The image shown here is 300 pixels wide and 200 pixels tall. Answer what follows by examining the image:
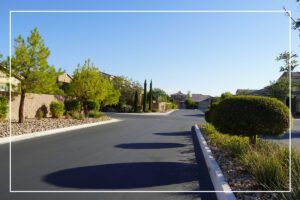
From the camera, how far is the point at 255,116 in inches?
413

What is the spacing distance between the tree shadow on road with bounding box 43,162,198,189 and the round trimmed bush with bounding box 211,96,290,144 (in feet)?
6.55

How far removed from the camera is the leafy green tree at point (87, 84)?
3167cm

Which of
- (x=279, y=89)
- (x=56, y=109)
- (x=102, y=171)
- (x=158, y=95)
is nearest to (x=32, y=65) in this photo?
(x=56, y=109)

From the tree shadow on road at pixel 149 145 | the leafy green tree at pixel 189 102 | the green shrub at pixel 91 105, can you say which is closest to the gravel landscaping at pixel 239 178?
the tree shadow on road at pixel 149 145

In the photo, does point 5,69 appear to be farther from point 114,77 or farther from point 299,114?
point 299,114

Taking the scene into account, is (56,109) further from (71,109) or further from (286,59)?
(286,59)

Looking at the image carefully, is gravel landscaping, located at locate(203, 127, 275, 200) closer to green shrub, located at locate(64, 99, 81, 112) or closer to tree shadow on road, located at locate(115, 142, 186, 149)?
tree shadow on road, located at locate(115, 142, 186, 149)

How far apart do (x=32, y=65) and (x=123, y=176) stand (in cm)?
1577

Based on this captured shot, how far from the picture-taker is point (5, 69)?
22.5 metres

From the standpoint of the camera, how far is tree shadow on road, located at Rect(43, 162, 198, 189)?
24.2 feet

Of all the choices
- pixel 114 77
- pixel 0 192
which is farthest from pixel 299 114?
pixel 0 192

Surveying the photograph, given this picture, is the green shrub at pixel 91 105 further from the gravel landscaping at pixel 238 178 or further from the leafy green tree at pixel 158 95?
the leafy green tree at pixel 158 95

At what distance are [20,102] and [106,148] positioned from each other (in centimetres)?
1208

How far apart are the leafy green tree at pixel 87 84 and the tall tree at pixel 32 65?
8.91 m
